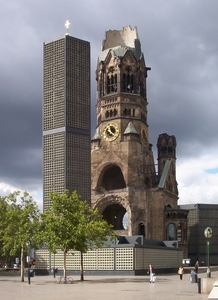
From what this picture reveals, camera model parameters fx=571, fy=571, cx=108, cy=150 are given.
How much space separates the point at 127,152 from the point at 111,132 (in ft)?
21.9

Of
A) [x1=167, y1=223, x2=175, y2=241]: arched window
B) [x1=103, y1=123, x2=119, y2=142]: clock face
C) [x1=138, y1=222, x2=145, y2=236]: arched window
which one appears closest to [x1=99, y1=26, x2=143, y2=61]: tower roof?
[x1=103, y1=123, x2=119, y2=142]: clock face

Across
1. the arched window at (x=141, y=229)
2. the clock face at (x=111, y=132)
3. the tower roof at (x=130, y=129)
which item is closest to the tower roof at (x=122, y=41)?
the clock face at (x=111, y=132)

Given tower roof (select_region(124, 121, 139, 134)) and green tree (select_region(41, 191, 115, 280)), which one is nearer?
green tree (select_region(41, 191, 115, 280))

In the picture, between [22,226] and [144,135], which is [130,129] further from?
[22,226]

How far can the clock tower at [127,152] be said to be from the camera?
105m

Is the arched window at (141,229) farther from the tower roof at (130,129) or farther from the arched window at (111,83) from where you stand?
the arched window at (111,83)

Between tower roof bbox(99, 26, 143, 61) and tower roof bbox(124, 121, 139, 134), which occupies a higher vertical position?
tower roof bbox(99, 26, 143, 61)

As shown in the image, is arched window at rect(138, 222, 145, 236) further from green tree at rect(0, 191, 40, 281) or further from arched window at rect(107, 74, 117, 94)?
green tree at rect(0, 191, 40, 281)

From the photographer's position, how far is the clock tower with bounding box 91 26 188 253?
4129 inches

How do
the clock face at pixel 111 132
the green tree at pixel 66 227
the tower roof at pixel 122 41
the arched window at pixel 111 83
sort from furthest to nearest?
the tower roof at pixel 122 41 < the arched window at pixel 111 83 < the clock face at pixel 111 132 < the green tree at pixel 66 227

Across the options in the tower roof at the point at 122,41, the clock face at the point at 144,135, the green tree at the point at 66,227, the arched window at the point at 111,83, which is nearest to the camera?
the green tree at the point at 66,227

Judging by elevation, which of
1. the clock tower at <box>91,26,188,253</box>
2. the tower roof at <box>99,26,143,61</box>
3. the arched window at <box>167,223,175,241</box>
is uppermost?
the tower roof at <box>99,26,143,61</box>

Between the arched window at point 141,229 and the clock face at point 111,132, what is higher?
the clock face at point 111,132

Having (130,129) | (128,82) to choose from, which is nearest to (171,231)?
(130,129)
